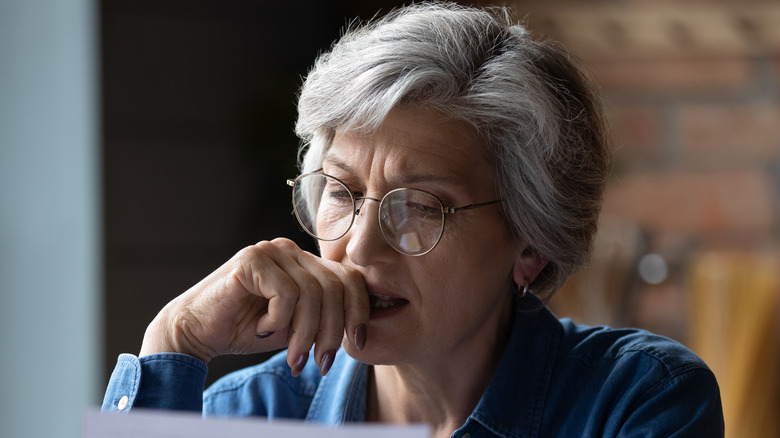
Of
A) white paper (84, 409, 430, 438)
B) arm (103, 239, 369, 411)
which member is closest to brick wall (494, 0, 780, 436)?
arm (103, 239, 369, 411)

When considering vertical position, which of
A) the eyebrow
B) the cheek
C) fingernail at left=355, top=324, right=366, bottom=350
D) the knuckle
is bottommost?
fingernail at left=355, top=324, right=366, bottom=350

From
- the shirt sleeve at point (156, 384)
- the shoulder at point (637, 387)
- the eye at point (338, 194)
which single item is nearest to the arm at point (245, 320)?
the shirt sleeve at point (156, 384)

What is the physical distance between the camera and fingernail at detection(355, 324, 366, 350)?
1.05 m

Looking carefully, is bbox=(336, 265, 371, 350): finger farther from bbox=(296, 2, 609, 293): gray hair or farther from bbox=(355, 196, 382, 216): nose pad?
bbox=(296, 2, 609, 293): gray hair

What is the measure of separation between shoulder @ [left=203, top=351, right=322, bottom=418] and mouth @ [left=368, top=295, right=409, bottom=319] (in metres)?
0.25

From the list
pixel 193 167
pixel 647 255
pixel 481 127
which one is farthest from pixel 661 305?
pixel 481 127

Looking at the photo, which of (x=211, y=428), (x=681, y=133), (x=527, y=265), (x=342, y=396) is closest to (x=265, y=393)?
(x=342, y=396)

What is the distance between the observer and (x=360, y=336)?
105 centimetres

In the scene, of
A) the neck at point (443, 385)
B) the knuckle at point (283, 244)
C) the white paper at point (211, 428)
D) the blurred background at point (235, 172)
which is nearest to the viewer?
the white paper at point (211, 428)

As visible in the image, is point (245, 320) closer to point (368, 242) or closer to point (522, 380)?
point (368, 242)

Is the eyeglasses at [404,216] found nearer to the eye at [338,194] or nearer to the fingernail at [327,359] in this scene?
the eye at [338,194]

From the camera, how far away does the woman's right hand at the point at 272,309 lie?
1.02 metres

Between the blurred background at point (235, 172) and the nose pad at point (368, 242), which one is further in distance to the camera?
the blurred background at point (235, 172)

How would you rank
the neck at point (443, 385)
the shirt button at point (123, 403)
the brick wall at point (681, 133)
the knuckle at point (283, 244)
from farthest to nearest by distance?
the brick wall at point (681, 133), the neck at point (443, 385), the knuckle at point (283, 244), the shirt button at point (123, 403)
